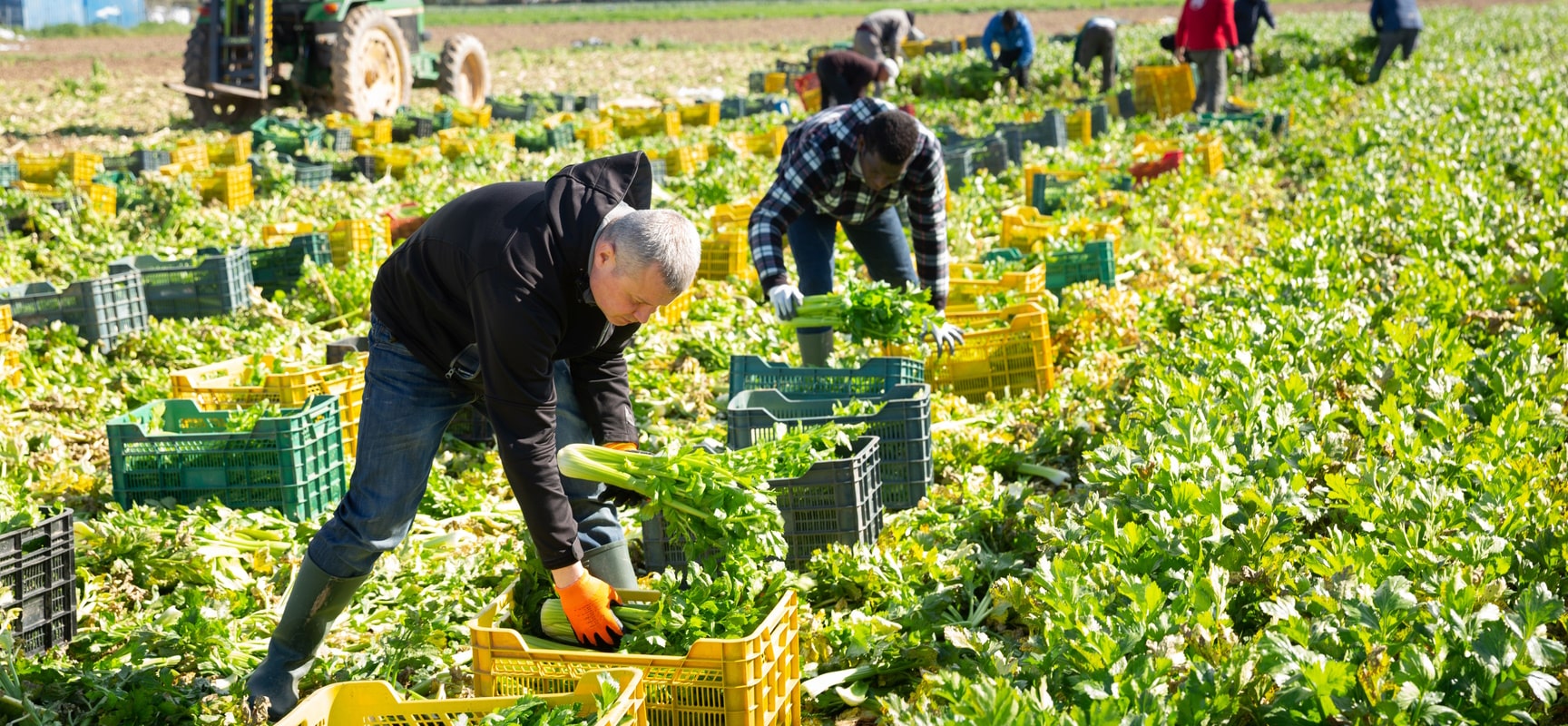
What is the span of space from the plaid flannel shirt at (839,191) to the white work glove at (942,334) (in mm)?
245

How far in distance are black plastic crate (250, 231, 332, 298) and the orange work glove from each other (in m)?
5.87

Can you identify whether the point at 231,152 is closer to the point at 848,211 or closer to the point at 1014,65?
the point at 848,211

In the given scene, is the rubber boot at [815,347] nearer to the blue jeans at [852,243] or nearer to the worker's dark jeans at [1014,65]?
the blue jeans at [852,243]

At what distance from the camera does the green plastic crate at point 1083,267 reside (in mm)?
7902

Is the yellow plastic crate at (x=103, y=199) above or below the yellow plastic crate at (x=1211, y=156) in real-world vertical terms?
above

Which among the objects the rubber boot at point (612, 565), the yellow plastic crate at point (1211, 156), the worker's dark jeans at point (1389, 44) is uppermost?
the worker's dark jeans at point (1389, 44)

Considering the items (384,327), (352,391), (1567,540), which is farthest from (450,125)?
(1567,540)

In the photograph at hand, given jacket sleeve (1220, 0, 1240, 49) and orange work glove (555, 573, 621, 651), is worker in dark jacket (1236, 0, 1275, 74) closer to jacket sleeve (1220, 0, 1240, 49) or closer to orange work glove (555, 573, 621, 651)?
jacket sleeve (1220, 0, 1240, 49)

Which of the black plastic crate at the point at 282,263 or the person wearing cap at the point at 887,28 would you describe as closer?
the black plastic crate at the point at 282,263

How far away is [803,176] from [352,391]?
203 centimetres

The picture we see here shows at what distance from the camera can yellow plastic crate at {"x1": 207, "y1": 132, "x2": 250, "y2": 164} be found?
46.4 feet

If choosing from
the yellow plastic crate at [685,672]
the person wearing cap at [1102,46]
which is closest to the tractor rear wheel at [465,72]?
the person wearing cap at [1102,46]

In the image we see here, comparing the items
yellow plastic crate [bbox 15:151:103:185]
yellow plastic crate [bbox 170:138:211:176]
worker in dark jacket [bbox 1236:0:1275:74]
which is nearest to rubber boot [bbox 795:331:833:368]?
yellow plastic crate [bbox 170:138:211:176]

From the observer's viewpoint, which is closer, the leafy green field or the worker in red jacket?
the leafy green field
